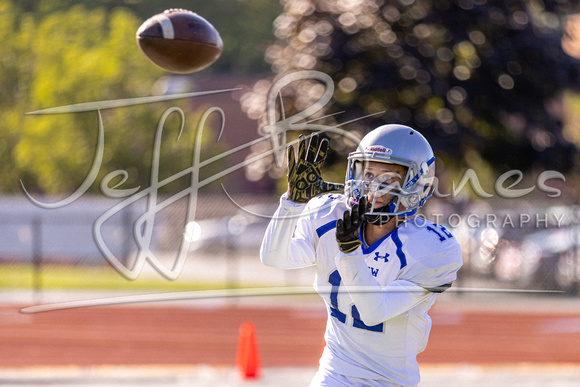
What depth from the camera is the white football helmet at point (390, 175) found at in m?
3.53

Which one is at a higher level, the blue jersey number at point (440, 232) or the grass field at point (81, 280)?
the blue jersey number at point (440, 232)

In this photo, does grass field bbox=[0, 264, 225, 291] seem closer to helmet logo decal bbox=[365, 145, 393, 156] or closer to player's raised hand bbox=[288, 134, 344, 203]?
player's raised hand bbox=[288, 134, 344, 203]

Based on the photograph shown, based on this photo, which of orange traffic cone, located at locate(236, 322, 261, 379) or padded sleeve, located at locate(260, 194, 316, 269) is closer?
padded sleeve, located at locate(260, 194, 316, 269)

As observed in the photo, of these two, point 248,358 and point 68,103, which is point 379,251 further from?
point 68,103

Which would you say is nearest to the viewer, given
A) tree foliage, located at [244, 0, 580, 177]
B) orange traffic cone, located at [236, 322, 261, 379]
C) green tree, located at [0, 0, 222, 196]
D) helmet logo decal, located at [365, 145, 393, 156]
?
helmet logo decal, located at [365, 145, 393, 156]

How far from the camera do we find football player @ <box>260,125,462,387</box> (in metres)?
3.53

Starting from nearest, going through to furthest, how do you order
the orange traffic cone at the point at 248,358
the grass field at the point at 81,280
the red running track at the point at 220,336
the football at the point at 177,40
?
1. the football at the point at 177,40
2. the orange traffic cone at the point at 248,358
3. the red running track at the point at 220,336
4. the grass field at the point at 81,280

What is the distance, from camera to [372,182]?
3545 mm

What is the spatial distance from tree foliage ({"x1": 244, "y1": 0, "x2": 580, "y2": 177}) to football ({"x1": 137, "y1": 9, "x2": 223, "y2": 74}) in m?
9.56

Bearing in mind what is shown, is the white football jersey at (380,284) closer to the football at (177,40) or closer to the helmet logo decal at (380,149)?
the helmet logo decal at (380,149)

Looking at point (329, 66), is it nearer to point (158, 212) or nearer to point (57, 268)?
point (158, 212)

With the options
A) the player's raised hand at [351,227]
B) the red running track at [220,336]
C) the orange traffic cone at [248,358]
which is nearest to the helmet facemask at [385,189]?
the player's raised hand at [351,227]

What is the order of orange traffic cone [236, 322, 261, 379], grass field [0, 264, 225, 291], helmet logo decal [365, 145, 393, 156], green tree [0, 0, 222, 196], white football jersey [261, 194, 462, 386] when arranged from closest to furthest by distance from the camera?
white football jersey [261, 194, 462, 386] < helmet logo decal [365, 145, 393, 156] < orange traffic cone [236, 322, 261, 379] < grass field [0, 264, 225, 291] < green tree [0, 0, 222, 196]

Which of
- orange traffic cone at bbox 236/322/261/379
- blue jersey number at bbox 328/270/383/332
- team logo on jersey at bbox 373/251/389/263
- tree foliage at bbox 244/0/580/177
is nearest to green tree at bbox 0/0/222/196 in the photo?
tree foliage at bbox 244/0/580/177
